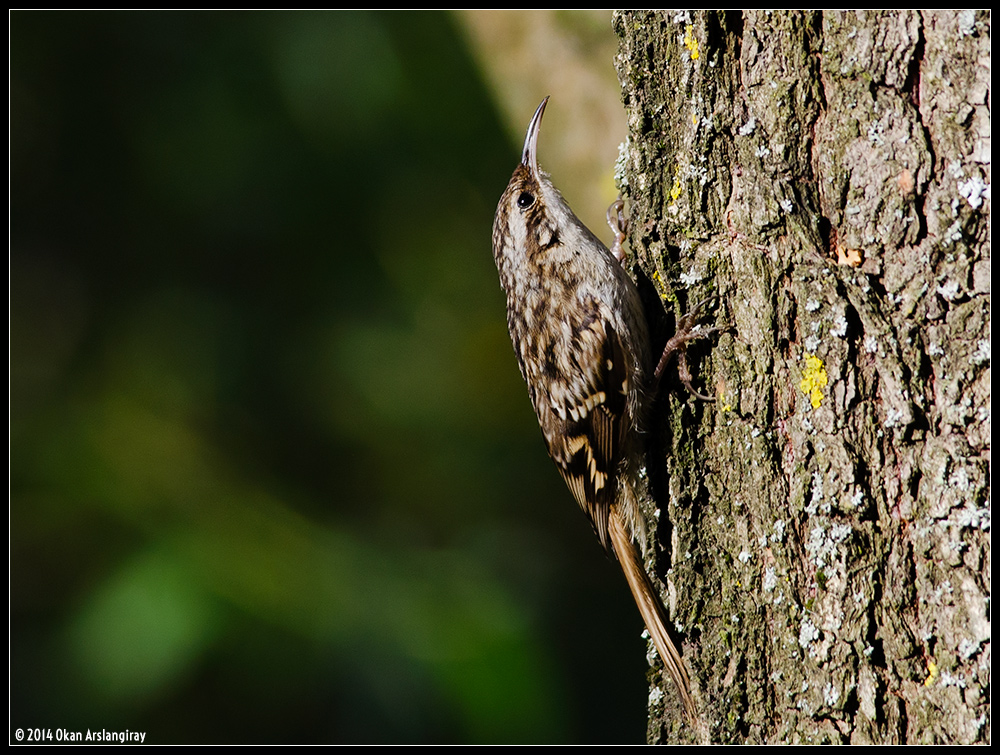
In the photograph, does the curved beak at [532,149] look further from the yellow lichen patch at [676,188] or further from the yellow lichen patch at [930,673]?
the yellow lichen patch at [930,673]

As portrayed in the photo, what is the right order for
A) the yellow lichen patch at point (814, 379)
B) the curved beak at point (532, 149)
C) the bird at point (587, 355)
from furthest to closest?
the curved beak at point (532, 149)
the bird at point (587, 355)
the yellow lichen patch at point (814, 379)

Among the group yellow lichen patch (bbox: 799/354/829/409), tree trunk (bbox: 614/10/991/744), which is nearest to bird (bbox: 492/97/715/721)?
tree trunk (bbox: 614/10/991/744)

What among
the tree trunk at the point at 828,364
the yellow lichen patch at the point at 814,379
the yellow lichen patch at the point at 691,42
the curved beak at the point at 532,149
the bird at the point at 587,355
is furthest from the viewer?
the curved beak at the point at 532,149

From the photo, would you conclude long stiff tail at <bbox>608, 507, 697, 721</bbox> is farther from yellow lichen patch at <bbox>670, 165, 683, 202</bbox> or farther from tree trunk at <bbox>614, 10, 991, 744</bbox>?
yellow lichen patch at <bbox>670, 165, 683, 202</bbox>

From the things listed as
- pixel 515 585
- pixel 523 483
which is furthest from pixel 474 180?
pixel 515 585

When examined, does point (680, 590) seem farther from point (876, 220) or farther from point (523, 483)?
point (523, 483)

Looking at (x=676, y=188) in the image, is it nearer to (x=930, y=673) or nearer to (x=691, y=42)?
(x=691, y=42)

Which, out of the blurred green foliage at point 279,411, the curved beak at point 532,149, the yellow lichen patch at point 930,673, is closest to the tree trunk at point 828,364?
the yellow lichen patch at point 930,673
